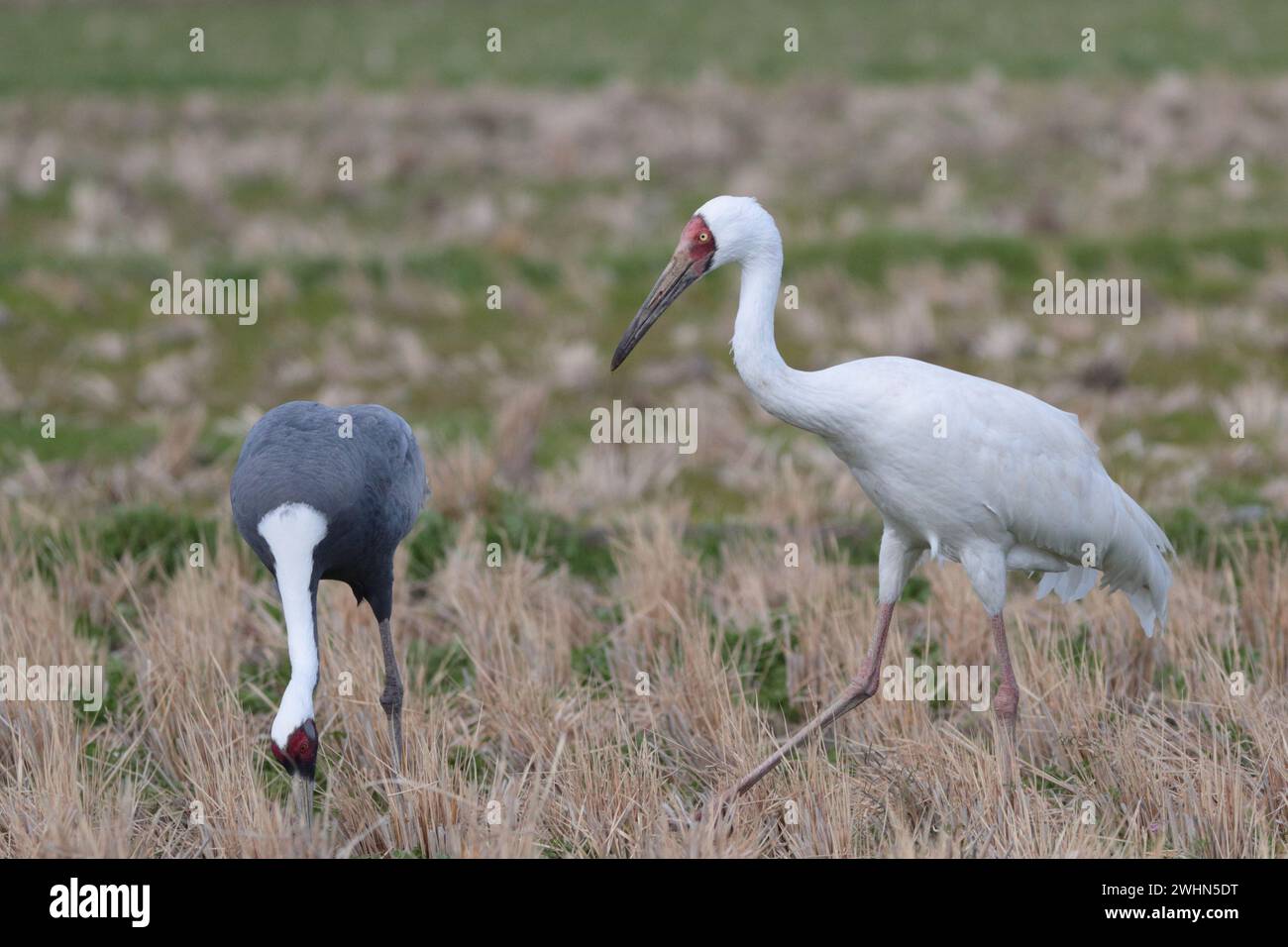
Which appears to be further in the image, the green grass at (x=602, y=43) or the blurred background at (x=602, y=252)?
the green grass at (x=602, y=43)

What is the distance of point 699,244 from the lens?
603 cm

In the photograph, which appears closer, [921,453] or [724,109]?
[921,453]

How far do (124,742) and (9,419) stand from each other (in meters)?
7.08

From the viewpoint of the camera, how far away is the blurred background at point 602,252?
462 inches

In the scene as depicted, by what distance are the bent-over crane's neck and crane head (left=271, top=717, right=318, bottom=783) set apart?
194 centimetres

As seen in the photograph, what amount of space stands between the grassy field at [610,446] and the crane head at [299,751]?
0.85ft

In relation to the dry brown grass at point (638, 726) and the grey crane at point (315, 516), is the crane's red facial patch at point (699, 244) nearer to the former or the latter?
the grey crane at point (315, 516)

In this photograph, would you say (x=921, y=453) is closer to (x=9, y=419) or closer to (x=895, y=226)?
(x=9, y=419)

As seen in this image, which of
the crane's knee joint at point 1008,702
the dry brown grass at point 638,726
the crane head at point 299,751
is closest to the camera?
the crane head at point 299,751

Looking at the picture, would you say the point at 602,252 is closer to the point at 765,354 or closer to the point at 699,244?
the point at 699,244

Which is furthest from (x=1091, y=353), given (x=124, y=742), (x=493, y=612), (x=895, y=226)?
(x=124, y=742)

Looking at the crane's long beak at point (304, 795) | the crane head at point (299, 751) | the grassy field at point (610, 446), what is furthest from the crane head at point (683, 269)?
the crane's long beak at point (304, 795)

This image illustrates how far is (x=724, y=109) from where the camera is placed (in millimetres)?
25734

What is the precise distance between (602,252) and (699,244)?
12026 millimetres
